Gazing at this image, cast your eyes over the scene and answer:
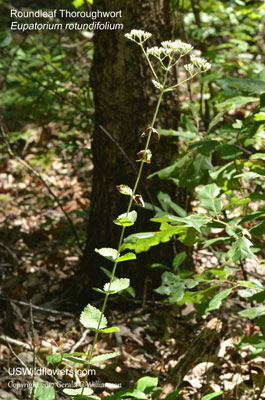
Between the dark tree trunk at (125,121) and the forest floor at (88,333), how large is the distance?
28 cm

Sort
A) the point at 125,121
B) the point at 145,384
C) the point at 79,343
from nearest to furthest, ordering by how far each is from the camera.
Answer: the point at 145,384 → the point at 79,343 → the point at 125,121

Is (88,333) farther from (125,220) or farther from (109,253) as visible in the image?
(125,220)

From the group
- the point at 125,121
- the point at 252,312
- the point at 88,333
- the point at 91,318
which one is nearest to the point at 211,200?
the point at 252,312

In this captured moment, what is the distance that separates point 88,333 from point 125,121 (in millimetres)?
1242

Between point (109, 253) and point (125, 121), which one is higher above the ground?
point (125, 121)

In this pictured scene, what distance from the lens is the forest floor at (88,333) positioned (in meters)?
2.20

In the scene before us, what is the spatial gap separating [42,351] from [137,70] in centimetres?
159

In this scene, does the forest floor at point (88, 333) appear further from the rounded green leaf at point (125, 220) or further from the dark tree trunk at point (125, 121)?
the rounded green leaf at point (125, 220)

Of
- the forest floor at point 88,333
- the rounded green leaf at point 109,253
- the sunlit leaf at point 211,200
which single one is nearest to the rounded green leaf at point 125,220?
the rounded green leaf at point 109,253

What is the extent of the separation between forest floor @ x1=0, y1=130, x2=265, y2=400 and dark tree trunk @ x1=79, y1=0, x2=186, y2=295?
0.28m

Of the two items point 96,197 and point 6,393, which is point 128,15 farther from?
point 6,393

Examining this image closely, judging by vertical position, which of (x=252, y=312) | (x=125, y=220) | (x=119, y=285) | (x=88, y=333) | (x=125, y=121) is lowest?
(x=88, y=333)

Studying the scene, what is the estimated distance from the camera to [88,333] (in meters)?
2.67

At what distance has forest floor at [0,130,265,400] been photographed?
2.20 metres
